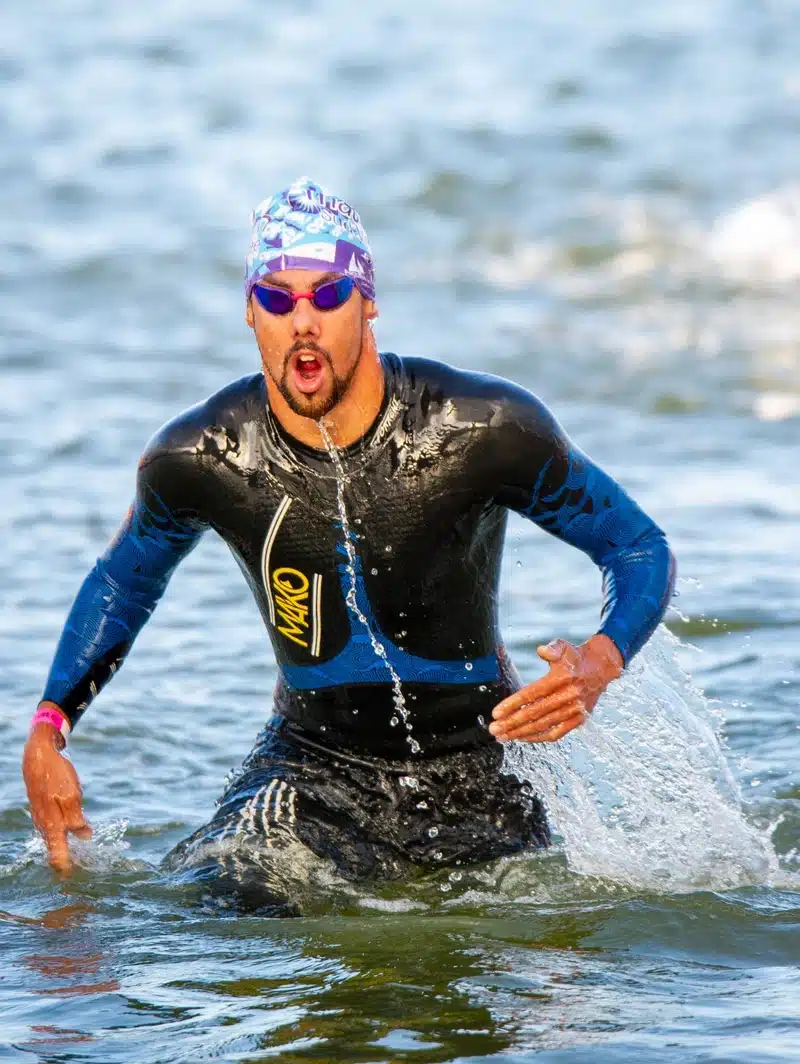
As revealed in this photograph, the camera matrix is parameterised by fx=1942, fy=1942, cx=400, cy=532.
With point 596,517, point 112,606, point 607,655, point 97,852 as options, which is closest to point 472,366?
point 97,852

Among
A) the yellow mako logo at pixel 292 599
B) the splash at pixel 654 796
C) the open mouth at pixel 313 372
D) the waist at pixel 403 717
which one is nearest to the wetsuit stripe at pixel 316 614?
the yellow mako logo at pixel 292 599

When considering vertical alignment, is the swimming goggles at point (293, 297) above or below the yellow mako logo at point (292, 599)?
above

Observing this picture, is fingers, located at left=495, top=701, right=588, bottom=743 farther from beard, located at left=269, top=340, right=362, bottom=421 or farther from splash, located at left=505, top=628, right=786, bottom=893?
beard, located at left=269, top=340, right=362, bottom=421

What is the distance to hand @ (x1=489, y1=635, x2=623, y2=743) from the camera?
4422mm

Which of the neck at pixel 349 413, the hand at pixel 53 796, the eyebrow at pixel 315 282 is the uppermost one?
the eyebrow at pixel 315 282

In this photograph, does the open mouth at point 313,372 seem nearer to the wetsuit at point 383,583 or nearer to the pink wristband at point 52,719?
the wetsuit at point 383,583

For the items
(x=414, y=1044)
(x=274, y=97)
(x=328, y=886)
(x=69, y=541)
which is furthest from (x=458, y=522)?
(x=274, y=97)

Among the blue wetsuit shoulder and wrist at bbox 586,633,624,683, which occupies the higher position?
the blue wetsuit shoulder

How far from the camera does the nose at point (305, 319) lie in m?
4.77

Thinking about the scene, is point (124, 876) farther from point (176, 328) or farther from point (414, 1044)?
point (176, 328)

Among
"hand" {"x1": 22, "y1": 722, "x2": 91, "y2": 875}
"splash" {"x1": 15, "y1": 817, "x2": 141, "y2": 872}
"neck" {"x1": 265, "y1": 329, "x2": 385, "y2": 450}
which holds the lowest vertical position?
"splash" {"x1": 15, "y1": 817, "x2": 141, "y2": 872}

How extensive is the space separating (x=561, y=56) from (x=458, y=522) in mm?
18007

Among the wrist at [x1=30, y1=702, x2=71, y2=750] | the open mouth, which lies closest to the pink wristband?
the wrist at [x1=30, y1=702, x2=71, y2=750]

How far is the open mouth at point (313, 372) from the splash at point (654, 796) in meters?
1.14
